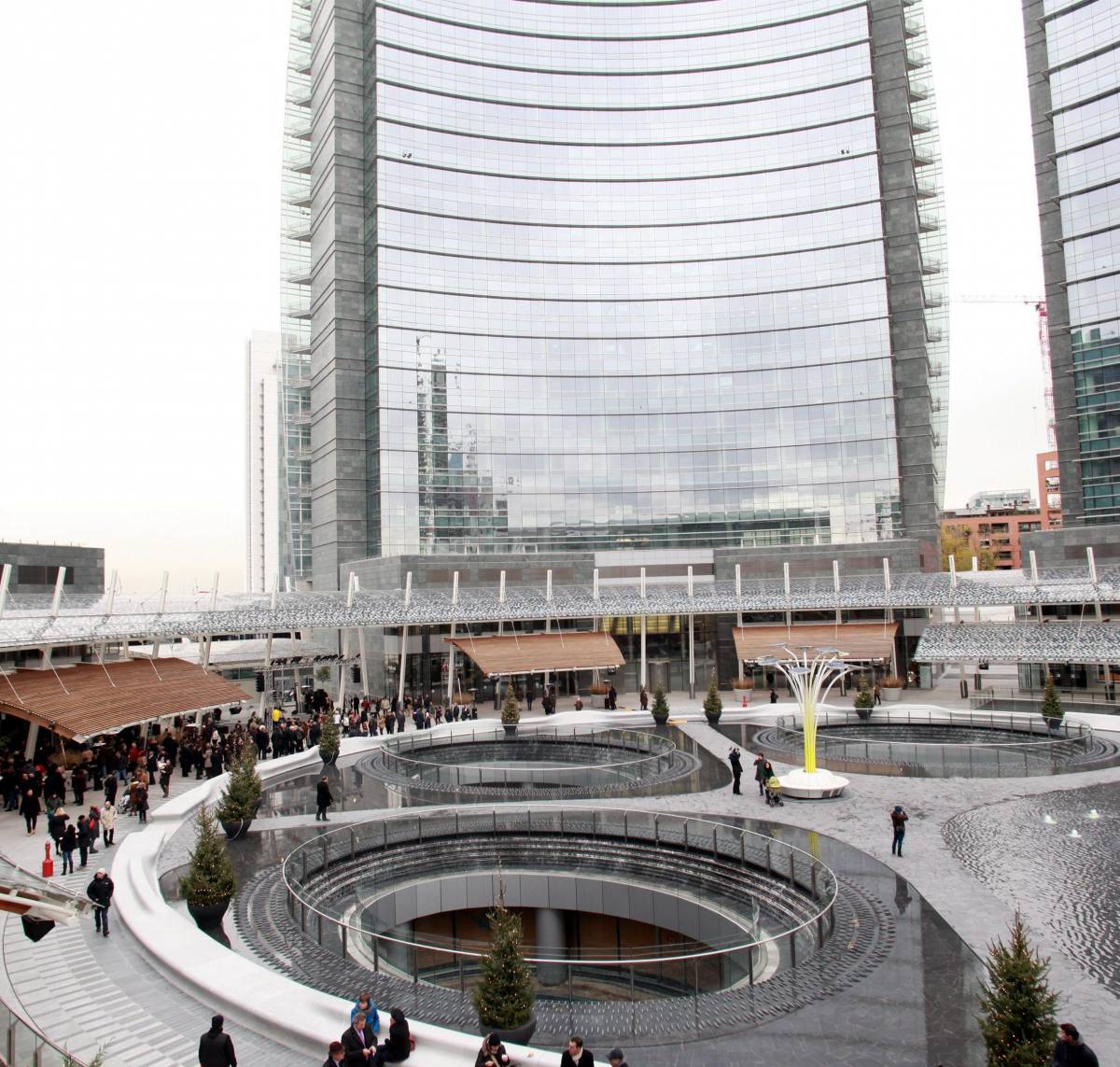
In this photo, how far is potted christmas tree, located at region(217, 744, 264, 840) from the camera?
19.9 m

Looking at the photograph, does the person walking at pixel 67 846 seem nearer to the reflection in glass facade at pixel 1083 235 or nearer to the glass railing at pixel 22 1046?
the glass railing at pixel 22 1046

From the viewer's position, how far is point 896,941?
1376 cm

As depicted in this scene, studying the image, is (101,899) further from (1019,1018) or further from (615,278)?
(615,278)

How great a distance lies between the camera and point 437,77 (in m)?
71.2

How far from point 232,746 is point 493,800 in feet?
34.0

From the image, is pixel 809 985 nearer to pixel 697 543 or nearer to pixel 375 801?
pixel 375 801

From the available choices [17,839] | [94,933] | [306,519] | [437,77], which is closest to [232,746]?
[17,839]

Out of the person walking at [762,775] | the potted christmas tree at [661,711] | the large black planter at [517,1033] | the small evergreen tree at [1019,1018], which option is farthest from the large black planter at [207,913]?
the potted christmas tree at [661,711]

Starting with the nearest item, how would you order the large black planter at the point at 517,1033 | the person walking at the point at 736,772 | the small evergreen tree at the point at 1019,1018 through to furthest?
the small evergreen tree at the point at 1019,1018 < the large black planter at the point at 517,1033 < the person walking at the point at 736,772

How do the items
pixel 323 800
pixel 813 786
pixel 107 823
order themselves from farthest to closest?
1. pixel 813 786
2. pixel 323 800
3. pixel 107 823

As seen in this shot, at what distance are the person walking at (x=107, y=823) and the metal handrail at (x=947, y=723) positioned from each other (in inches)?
947

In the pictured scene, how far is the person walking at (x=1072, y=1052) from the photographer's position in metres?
8.58

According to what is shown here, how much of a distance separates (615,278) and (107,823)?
62827 millimetres

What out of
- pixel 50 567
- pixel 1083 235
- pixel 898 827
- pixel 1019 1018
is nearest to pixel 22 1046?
pixel 1019 1018
